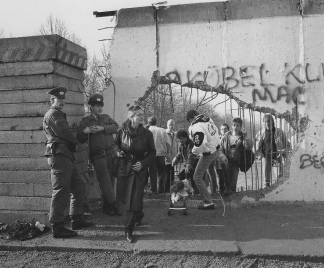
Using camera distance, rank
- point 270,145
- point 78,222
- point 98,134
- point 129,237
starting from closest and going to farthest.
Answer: point 129,237
point 78,222
point 98,134
point 270,145

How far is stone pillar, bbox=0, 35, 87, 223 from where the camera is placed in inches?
207

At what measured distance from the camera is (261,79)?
6488 mm

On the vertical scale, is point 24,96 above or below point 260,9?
below

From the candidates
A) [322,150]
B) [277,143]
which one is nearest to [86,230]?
[277,143]

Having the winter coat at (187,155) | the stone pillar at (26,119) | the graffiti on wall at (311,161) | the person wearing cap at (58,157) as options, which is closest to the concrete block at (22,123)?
the stone pillar at (26,119)

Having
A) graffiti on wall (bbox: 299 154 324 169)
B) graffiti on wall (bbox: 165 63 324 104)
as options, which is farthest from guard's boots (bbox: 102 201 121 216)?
graffiti on wall (bbox: 299 154 324 169)

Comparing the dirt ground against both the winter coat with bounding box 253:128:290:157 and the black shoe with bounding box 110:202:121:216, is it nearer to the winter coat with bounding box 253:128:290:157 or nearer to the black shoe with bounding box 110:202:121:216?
the black shoe with bounding box 110:202:121:216

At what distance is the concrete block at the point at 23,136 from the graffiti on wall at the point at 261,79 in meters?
2.63

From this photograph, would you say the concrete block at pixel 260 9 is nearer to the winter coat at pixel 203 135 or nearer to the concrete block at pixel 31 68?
the winter coat at pixel 203 135

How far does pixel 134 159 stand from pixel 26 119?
5.84ft

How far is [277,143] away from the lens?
6777 mm

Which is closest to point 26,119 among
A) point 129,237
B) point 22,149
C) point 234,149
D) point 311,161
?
point 22,149

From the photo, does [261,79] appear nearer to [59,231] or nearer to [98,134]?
[98,134]

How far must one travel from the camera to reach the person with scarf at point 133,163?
188 inches
